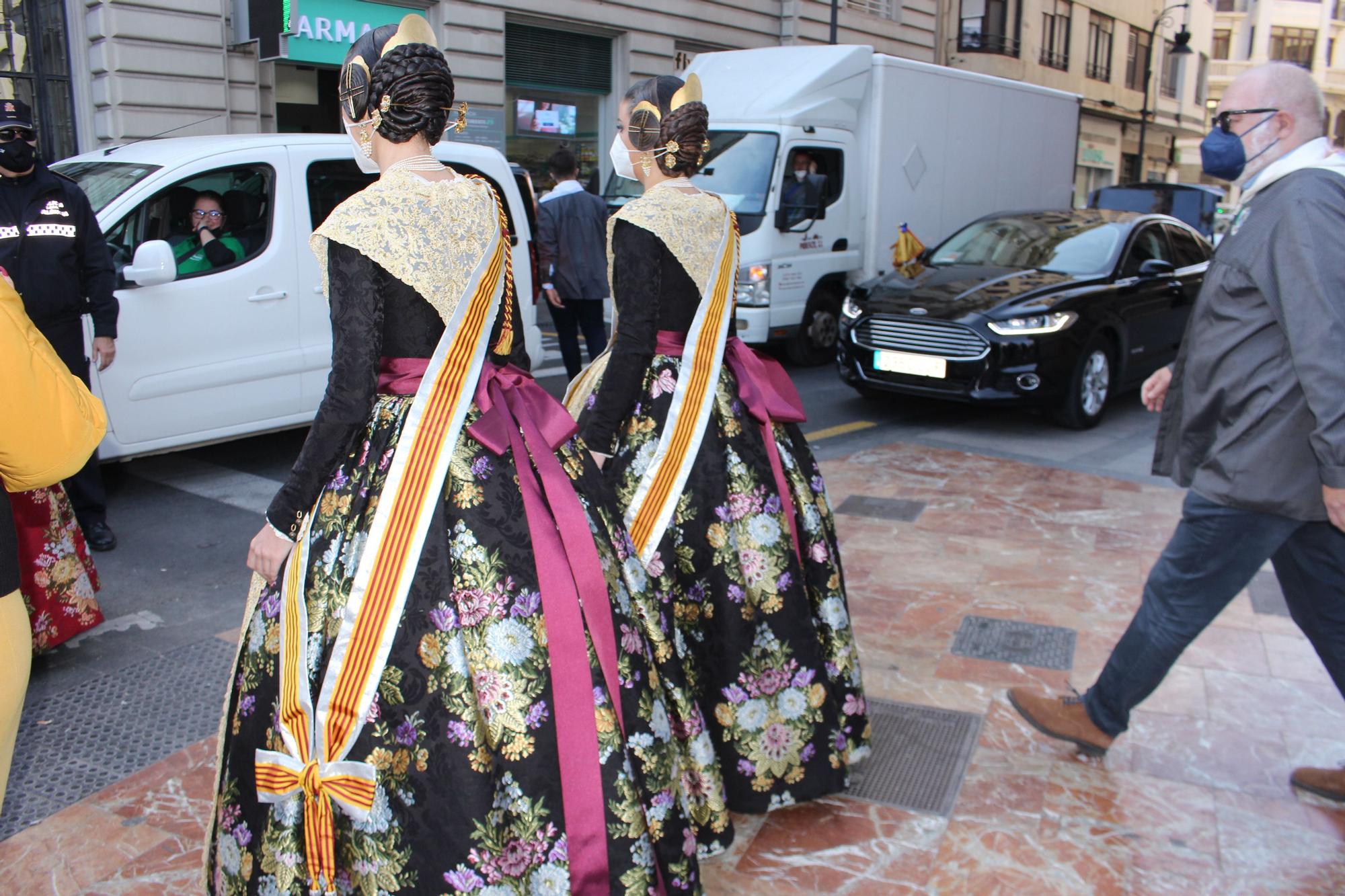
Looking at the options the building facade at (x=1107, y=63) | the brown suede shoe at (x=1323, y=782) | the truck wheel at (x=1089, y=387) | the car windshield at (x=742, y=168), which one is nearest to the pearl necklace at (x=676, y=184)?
the brown suede shoe at (x=1323, y=782)

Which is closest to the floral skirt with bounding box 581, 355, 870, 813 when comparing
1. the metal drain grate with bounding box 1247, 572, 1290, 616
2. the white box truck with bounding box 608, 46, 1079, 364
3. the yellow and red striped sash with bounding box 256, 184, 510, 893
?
the yellow and red striped sash with bounding box 256, 184, 510, 893

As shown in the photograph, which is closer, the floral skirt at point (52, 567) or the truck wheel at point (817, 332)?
the floral skirt at point (52, 567)

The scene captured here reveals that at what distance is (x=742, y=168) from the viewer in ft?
32.8

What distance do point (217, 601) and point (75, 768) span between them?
137 cm

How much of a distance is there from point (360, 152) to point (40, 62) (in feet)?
35.8

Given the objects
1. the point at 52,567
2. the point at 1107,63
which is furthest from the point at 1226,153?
the point at 1107,63

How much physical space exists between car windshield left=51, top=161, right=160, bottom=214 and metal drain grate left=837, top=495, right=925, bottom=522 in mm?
3883

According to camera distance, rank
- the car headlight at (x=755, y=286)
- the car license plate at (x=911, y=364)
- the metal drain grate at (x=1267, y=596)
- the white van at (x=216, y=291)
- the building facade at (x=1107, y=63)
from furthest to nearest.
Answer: the building facade at (x=1107, y=63) < the car headlight at (x=755, y=286) < the car license plate at (x=911, y=364) < the white van at (x=216, y=291) < the metal drain grate at (x=1267, y=596)

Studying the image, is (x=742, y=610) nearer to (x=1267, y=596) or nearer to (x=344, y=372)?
(x=344, y=372)

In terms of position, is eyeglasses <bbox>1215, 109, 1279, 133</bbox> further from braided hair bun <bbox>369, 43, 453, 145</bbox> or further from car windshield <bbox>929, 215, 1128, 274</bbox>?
car windshield <bbox>929, 215, 1128, 274</bbox>

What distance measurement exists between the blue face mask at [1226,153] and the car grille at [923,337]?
469cm

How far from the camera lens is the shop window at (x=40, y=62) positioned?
36.4 ft

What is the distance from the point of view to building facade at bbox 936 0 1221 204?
27.5 metres

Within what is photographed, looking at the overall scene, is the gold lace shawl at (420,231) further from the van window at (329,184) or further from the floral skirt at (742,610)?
the van window at (329,184)
